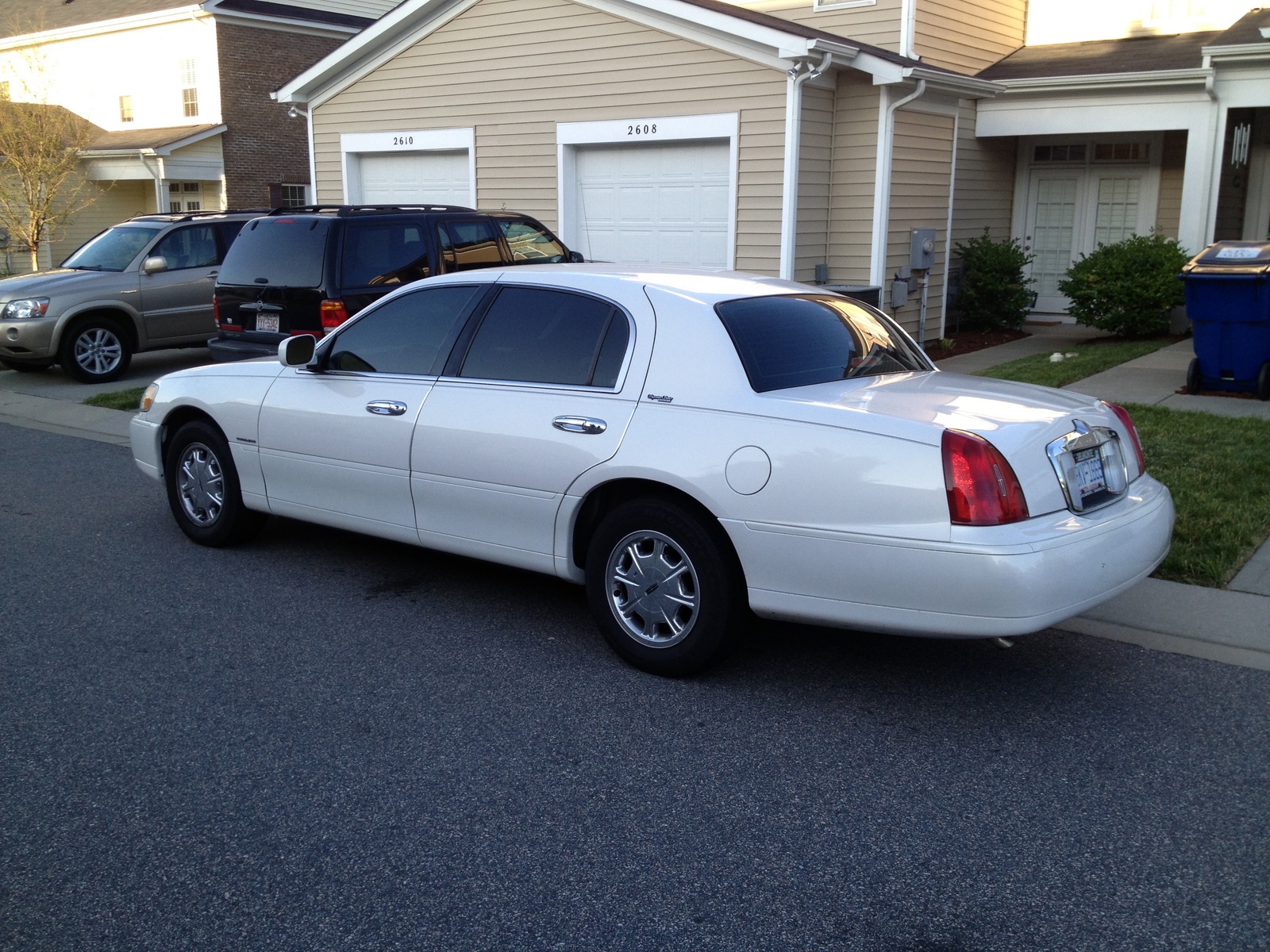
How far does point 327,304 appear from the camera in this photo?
30.0 ft

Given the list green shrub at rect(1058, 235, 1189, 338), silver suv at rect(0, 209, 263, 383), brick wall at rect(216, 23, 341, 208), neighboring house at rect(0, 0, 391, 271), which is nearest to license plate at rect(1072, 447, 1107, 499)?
green shrub at rect(1058, 235, 1189, 338)

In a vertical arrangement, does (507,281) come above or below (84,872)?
above

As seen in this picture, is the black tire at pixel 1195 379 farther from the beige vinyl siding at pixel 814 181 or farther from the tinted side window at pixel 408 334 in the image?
the tinted side window at pixel 408 334

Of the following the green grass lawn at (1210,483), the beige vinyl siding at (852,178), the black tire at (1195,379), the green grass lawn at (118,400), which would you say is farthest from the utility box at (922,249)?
the green grass lawn at (118,400)

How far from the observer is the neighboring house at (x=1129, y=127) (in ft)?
47.6

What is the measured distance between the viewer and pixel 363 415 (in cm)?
584

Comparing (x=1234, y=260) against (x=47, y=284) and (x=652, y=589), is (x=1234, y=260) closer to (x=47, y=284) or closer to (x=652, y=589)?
(x=652, y=589)

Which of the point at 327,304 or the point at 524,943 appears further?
the point at 327,304

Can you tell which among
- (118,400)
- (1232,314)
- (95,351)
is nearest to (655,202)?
(118,400)

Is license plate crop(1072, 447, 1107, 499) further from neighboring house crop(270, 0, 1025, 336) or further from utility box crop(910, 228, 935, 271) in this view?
utility box crop(910, 228, 935, 271)

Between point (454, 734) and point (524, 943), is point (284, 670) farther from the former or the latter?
point (524, 943)

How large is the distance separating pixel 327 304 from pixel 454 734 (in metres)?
5.56

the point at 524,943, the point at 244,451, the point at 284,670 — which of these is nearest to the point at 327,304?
the point at 244,451

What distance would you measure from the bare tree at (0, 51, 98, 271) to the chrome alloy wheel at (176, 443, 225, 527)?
75.1ft
